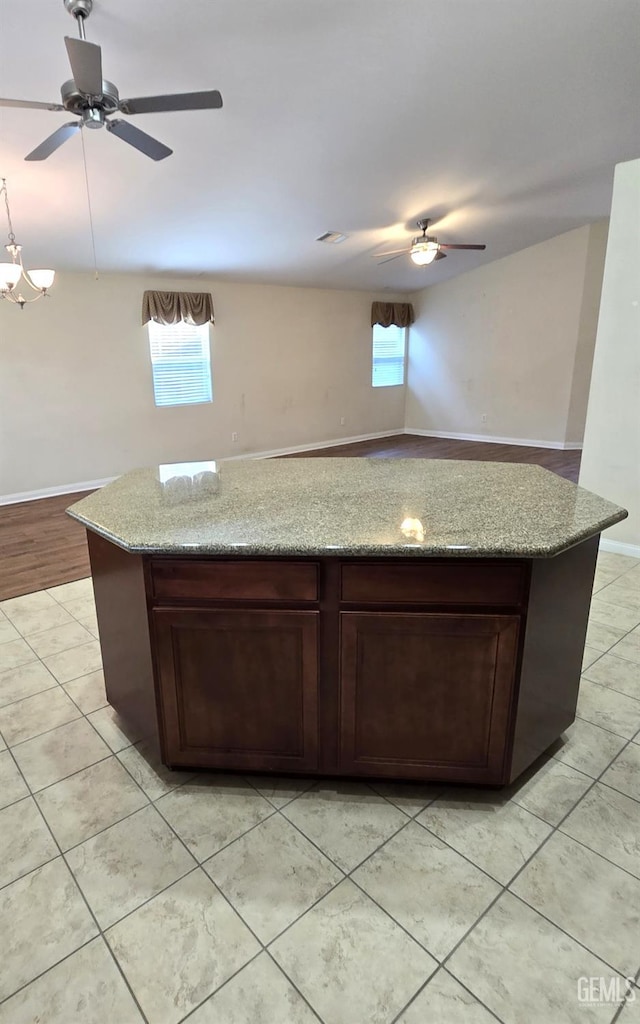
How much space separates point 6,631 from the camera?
2734 millimetres

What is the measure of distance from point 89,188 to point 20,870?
3882 millimetres

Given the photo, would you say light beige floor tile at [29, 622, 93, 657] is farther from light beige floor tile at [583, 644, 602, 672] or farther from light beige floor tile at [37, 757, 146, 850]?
light beige floor tile at [583, 644, 602, 672]

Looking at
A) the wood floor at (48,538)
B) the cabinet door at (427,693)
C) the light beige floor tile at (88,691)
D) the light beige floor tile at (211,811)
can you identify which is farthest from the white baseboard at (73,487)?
the cabinet door at (427,693)

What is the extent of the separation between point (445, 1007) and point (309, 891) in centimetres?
40

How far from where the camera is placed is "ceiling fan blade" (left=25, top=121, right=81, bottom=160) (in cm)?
218

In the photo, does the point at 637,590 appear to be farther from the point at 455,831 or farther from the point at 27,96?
the point at 27,96

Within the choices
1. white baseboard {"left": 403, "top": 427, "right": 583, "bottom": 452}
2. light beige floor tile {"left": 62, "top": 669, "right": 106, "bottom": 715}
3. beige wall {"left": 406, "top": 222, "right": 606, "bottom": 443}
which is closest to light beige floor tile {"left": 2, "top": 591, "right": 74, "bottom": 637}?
light beige floor tile {"left": 62, "top": 669, "right": 106, "bottom": 715}

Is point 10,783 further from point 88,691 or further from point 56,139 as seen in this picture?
point 56,139

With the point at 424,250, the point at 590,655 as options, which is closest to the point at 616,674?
the point at 590,655

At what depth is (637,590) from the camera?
10.3 feet

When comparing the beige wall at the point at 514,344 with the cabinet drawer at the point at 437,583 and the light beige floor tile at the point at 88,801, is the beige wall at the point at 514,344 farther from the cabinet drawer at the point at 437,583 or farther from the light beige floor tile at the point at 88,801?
the light beige floor tile at the point at 88,801

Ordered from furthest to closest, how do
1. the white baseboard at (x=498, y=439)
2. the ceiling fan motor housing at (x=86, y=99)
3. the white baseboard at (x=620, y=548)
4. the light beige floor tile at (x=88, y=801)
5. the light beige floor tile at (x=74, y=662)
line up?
the white baseboard at (x=498, y=439), the white baseboard at (x=620, y=548), the light beige floor tile at (x=74, y=662), the ceiling fan motor housing at (x=86, y=99), the light beige floor tile at (x=88, y=801)

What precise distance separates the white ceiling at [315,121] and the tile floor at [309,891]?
9.95 feet

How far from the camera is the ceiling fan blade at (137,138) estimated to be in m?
2.17
